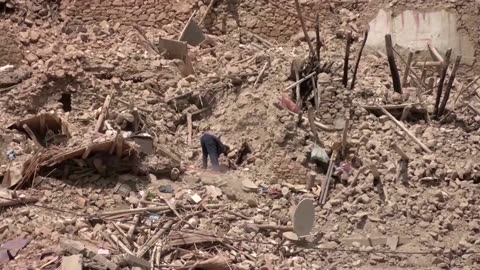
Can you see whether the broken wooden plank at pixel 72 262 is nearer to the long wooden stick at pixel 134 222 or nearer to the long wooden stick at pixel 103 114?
the long wooden stick at pixel 134 222

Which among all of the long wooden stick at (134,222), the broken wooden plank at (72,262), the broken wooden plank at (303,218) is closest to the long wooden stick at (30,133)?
the long wooden stick at (134,222)

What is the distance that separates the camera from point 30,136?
8.08 meters

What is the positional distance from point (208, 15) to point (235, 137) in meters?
2.71

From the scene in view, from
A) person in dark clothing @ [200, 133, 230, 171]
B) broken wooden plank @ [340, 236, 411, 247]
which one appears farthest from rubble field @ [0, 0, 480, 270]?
person in dark clothing @ [200, 133, 230, 171]

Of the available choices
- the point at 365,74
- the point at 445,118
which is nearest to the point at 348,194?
the point at 445,118

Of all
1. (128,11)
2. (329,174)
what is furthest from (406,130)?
(128,11)

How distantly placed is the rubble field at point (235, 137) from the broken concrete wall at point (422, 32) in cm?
2

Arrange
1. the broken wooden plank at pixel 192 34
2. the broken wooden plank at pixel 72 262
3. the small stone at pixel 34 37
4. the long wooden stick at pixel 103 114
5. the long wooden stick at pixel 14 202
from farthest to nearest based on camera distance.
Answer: the broken wooden plank at pixel 192 34 < the small stone at pixel 34 37 < the long wooden stick at pixel 103 114 < the long wooden stick at pixel 14 202 < the broken wooden plank at pixel 72 262

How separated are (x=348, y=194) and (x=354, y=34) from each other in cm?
368

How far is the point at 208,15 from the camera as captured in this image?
10859 millimetres

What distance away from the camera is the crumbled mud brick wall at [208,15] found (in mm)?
10703

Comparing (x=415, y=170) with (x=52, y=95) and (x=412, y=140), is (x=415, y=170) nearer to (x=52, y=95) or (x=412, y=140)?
(x=412, y=140)

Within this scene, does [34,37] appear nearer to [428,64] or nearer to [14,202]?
[14,202]

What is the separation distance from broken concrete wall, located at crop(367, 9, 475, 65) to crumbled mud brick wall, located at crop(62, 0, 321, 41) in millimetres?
883
